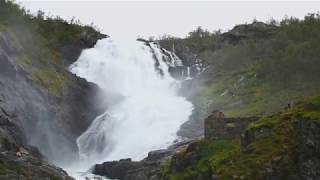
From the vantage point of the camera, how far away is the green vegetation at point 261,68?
57.9 metres

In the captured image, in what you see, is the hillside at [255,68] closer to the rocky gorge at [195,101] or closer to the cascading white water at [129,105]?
the rocky gorge at [195,101]

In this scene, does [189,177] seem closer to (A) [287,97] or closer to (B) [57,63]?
(A) [287,97]

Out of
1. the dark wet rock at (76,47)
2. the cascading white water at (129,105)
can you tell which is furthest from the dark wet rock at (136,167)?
the dark wet rock at (76,47)

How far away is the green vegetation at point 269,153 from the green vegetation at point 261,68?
24433mm

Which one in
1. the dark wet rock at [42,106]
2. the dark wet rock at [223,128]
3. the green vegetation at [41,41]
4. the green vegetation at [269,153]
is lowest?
the green vegetation at [269,153]

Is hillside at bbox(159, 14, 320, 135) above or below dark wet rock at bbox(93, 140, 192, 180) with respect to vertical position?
above

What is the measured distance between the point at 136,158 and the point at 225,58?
29437mm

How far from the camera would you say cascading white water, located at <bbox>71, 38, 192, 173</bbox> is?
179 ft

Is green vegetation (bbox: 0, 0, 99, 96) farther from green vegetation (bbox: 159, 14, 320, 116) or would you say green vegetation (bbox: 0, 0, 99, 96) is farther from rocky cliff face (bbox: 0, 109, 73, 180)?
rocky cliff face (bbox: 0, 109, 73, 180)

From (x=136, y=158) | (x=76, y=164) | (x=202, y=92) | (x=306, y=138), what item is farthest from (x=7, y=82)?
(x=306, y=138)

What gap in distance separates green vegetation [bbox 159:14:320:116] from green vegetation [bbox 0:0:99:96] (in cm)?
1464

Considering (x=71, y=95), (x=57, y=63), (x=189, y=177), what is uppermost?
(x=57, y=63)

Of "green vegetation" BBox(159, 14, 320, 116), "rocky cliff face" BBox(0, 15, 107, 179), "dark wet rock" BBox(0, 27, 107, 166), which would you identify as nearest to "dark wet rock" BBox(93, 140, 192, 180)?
"rocky cliff face" BBox(0, 15, 107, 179)

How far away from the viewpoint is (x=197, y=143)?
30.9m
